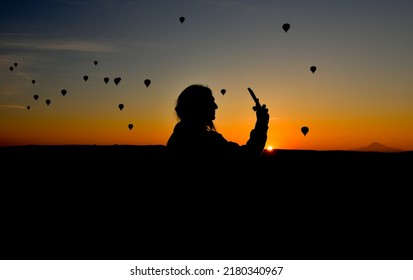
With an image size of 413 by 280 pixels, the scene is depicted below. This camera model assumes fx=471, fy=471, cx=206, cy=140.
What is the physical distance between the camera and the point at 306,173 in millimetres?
9188

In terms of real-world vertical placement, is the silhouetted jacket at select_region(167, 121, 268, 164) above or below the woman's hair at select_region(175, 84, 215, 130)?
below

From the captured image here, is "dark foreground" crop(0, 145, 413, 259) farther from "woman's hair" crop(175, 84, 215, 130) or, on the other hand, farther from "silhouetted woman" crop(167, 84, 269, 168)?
"woman's hair" crop(175, 84, 215, 130)

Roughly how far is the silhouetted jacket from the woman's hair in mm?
83

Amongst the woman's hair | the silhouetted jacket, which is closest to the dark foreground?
the silhouetted jacket

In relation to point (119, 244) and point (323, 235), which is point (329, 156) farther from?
point (119, 244)

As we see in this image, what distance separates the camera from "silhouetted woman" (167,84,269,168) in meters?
4.46

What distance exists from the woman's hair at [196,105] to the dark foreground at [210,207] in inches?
19.3

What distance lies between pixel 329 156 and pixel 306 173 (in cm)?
185

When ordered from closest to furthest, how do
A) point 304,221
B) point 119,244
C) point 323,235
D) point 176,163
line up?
point 176,163, point 119,244, point 323,235, point 304,221

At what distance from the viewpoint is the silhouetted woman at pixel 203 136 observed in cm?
446

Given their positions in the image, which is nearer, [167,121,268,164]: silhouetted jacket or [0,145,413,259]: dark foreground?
[167,121,268,164]: silhouetted jacket

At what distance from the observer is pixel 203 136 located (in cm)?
452

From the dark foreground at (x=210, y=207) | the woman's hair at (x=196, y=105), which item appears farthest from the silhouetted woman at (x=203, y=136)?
the dark foreground at (x=210, y=207)
